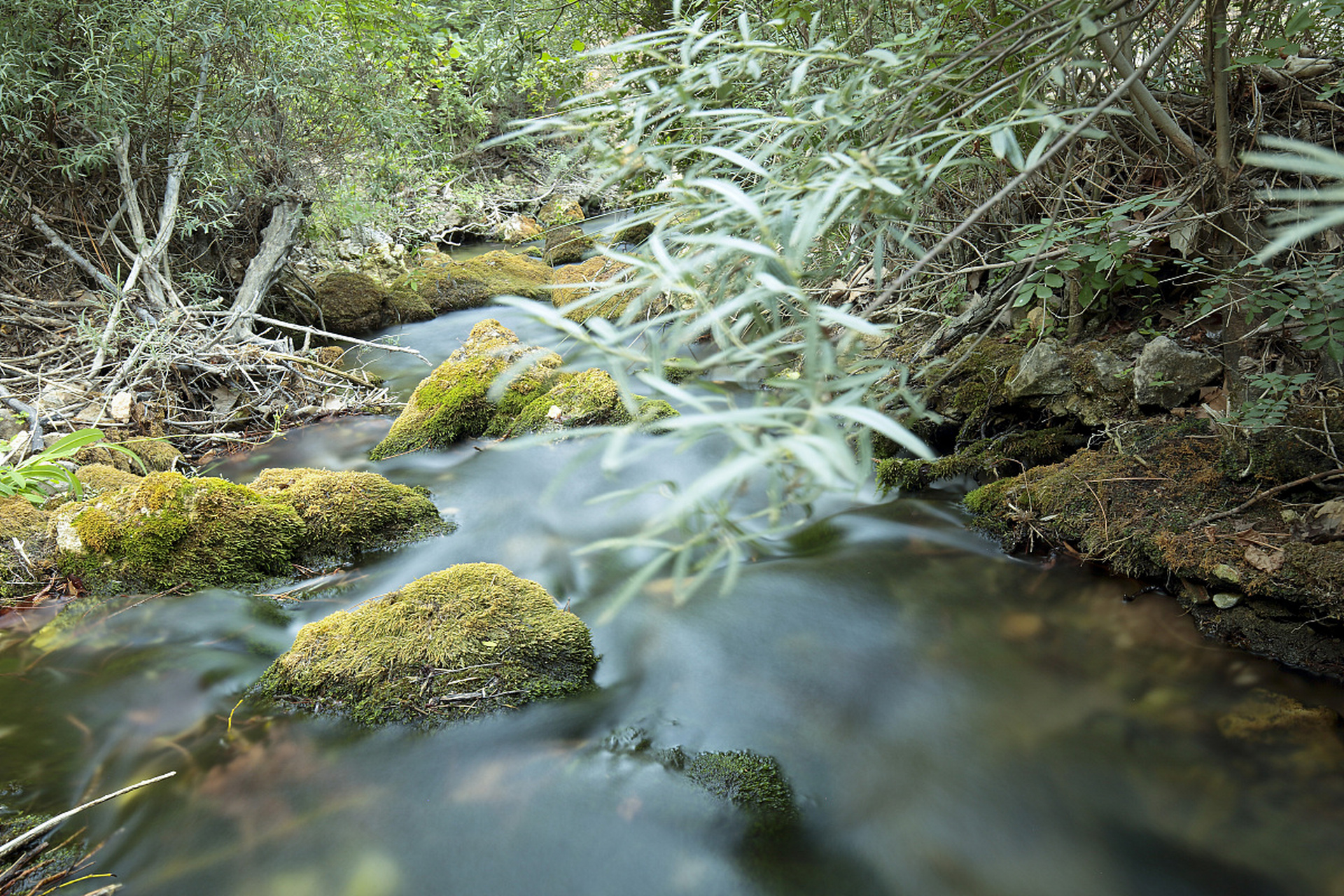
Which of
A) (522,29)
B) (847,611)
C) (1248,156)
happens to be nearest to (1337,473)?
(847,611)

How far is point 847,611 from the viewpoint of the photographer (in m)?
3.74

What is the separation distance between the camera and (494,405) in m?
5.78

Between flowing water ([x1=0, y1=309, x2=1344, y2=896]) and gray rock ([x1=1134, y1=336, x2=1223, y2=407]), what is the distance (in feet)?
3.24

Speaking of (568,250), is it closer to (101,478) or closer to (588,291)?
(588,291)

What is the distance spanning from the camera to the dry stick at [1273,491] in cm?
300

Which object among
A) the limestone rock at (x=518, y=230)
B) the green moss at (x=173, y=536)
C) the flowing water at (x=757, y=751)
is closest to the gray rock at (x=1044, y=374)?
the flowing water at (x=757, y=751)

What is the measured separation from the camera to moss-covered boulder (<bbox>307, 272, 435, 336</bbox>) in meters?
8.23

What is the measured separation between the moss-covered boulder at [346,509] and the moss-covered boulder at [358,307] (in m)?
4.20

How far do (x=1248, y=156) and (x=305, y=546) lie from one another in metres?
4.24

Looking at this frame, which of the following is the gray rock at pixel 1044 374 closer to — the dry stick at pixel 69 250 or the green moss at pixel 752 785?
the green moss at pixel 752 785

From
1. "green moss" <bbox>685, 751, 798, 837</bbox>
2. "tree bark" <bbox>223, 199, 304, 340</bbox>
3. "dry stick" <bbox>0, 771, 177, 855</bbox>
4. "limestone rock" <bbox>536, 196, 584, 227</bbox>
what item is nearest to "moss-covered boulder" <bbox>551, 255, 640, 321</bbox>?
"limestone rock" <bbox>536, 196, 584, 227</bbox>

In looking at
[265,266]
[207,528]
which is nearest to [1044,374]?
[207,528]

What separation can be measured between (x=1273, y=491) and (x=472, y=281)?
854 cm

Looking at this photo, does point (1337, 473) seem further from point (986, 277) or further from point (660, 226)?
point (660, 226)
